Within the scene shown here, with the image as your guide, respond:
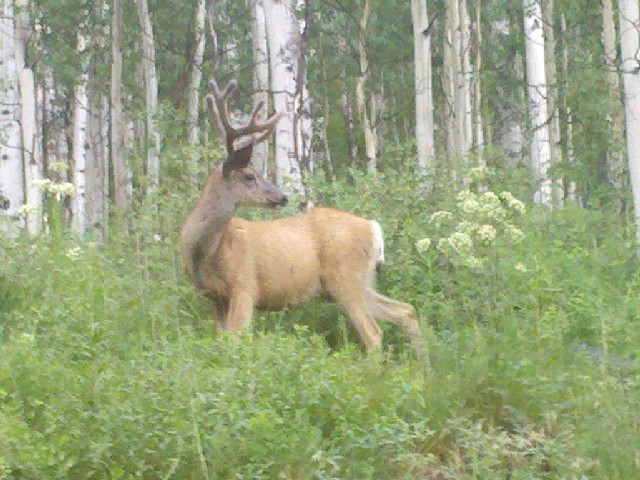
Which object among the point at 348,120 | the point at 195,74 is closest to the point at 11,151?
the point at 195,74

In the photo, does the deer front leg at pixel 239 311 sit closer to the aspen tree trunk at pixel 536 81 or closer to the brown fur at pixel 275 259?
the brown fur at pixel 275 259

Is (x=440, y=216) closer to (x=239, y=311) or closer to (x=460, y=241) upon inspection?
(x=460, y=241)

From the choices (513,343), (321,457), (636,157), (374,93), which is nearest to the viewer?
(321,457)

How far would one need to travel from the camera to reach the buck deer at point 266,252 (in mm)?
9516

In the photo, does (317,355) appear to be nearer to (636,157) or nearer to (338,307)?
(338,307)

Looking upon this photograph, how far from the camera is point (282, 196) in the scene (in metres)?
9.93

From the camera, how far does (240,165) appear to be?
9898 mm

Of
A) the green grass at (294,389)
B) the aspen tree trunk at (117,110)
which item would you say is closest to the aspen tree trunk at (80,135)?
the aspen tree trunk at (117,110)

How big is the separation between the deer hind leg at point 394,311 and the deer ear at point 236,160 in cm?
131

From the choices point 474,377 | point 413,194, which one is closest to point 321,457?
point 474,377

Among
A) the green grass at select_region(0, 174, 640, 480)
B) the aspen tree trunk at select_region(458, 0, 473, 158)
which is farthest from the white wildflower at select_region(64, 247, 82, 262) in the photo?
the aspen tree trunk at select_region(458, 0, 473, 158)

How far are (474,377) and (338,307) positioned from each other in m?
2.73

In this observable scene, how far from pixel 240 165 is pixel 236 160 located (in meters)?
0.06

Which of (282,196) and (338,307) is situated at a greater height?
(282,196)
